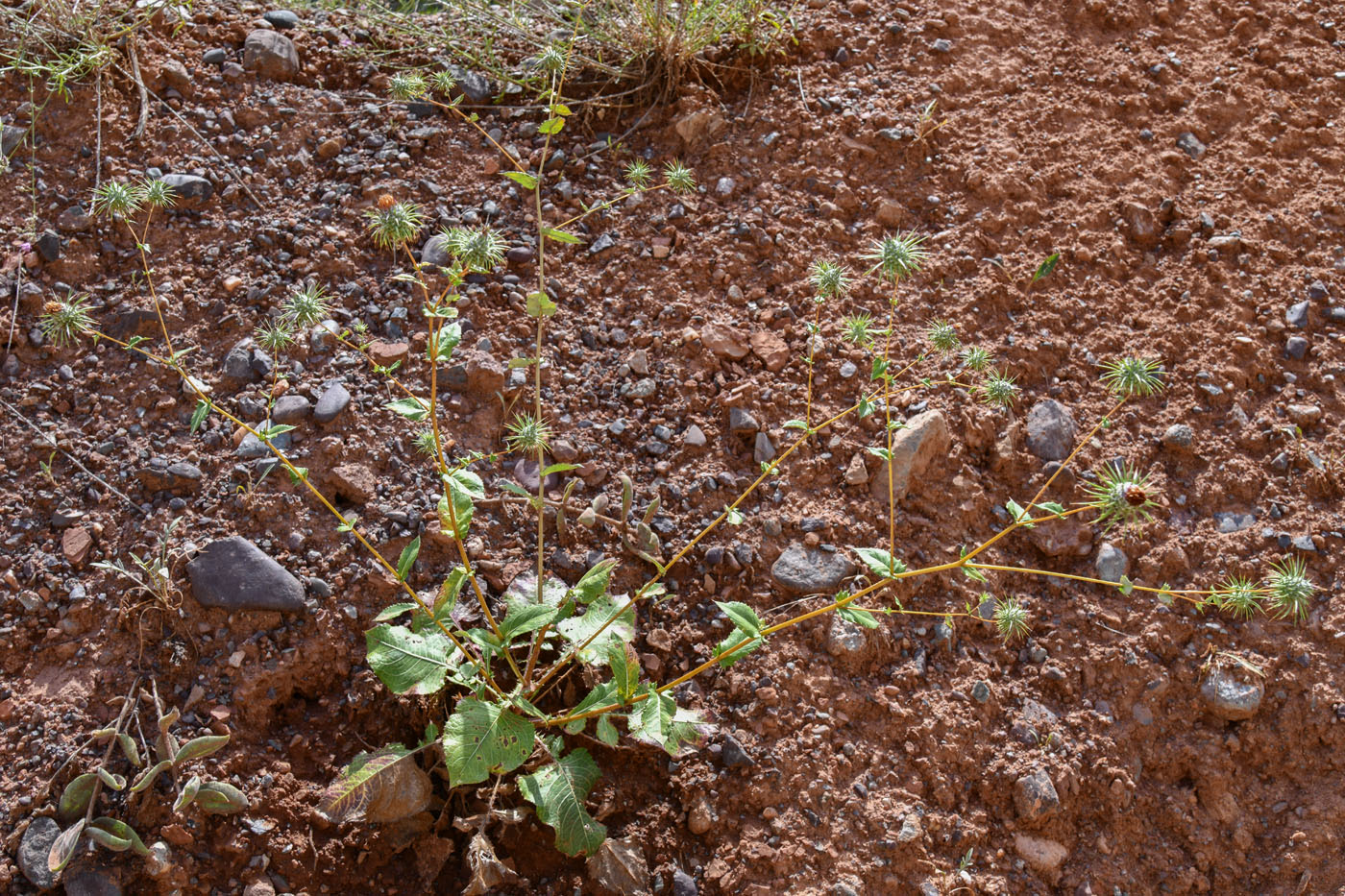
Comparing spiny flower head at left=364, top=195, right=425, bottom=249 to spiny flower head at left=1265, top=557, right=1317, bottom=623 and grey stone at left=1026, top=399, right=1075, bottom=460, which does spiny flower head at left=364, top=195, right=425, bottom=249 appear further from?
spiny flower head at left=1265, top=557, right=1317, bottom=623

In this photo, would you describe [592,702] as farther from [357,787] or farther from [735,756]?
[357,787]

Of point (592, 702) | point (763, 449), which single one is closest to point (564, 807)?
point (592, 702)

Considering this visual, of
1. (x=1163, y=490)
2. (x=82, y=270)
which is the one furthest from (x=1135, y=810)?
(x=82, y=270)

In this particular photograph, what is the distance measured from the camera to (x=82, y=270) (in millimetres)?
3021

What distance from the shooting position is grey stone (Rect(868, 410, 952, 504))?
2.82 meters

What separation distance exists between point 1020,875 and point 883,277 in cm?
170

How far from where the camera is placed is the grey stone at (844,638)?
259cm

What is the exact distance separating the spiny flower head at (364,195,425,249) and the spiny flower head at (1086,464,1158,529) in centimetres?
184

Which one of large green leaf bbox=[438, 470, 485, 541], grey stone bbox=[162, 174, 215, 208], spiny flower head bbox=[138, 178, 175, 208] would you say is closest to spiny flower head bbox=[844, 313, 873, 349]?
large green leaf bbox=[438, 470, 485, 541]

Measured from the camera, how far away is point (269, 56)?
3.50 metres

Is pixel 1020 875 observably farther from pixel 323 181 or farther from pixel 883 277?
pixel 323 181

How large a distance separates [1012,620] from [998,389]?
1.98ft

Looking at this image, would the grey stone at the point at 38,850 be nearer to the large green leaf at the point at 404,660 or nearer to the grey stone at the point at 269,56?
the large green leaf at the point at 404,660

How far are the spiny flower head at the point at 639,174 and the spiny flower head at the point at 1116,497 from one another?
63.7 inches
